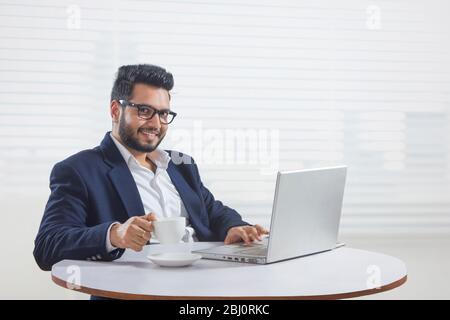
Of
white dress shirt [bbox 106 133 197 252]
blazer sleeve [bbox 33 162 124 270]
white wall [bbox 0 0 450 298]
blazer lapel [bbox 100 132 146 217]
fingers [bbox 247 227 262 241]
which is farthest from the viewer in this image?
white wall [bbox 0 0 450 298]

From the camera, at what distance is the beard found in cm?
229

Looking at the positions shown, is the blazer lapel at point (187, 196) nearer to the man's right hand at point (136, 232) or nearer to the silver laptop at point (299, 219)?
the silver laptop at point (299, 219)

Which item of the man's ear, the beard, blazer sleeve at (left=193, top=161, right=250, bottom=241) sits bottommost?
blazer sleeve at (left=193, top=161, right=250, bottom=241)

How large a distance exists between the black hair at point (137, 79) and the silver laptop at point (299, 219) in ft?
2.47

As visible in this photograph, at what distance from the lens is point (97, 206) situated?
202 centimetres

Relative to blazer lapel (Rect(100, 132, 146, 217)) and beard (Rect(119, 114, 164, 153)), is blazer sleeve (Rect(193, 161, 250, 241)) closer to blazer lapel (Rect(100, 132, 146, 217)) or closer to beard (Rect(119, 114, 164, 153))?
beard (Rect(119, 114, 164, 153))

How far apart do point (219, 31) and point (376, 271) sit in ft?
5.45

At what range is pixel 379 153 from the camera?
307cm

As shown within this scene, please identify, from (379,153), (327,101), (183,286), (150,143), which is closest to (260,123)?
(327,101)

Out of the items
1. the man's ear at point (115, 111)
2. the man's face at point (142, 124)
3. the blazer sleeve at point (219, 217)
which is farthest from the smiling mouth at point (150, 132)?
the blazer sleeve at point (219, 217)

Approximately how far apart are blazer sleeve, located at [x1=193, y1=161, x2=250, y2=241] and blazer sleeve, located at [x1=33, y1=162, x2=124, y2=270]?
0.54 meters

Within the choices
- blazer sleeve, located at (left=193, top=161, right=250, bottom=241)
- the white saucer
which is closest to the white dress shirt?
blazer sleeve, located at (left=193, top=161, right=250, bottom=241)

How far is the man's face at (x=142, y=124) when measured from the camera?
90.6 inches
